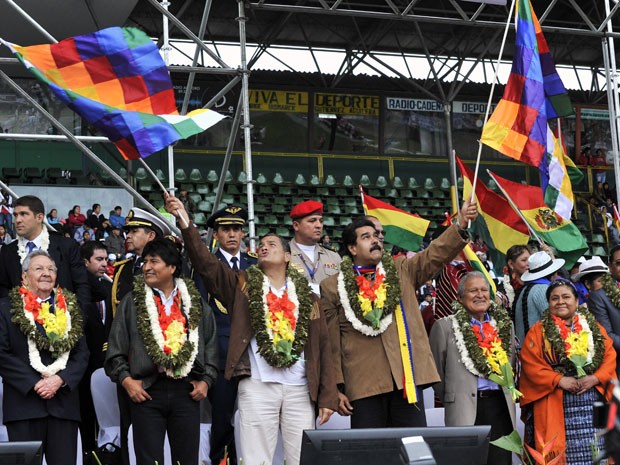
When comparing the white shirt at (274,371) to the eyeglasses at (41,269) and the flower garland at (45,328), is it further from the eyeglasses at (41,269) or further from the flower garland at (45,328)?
the eyeglasses at (41,269)

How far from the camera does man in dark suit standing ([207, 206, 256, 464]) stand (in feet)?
22.2

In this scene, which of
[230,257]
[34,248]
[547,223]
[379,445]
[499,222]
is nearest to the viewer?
[379,445]

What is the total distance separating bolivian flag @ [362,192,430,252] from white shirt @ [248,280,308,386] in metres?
3.05

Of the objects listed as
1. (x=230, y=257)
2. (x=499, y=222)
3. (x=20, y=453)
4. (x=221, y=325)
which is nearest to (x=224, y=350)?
(x=221, y=325)

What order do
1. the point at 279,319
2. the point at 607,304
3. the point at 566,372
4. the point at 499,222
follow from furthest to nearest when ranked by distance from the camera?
1. the point at 499,222
2. the point at 607,304
3. the point at 566,372
4. the point at 279,319

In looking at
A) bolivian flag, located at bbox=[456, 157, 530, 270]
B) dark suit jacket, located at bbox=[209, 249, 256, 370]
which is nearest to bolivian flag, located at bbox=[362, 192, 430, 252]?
bolivian flag, located at bbox=[456, 157, 530, 270]

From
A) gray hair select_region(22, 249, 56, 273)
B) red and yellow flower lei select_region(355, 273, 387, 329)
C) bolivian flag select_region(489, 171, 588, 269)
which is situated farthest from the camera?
bolivian flag select_region(489, 171, 588, 269)

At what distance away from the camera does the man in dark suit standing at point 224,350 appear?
6754 mm

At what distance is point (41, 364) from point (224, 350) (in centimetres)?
133

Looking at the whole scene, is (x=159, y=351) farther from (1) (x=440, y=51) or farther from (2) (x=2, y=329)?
(1) (x=440, y=51)

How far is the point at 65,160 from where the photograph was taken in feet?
72.6

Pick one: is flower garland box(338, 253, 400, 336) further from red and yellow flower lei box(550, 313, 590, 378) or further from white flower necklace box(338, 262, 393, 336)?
red and yellow flower lei box(550, 313, 590, 378)

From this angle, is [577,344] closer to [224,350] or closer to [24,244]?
[224,350]

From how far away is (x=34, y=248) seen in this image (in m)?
6.71
